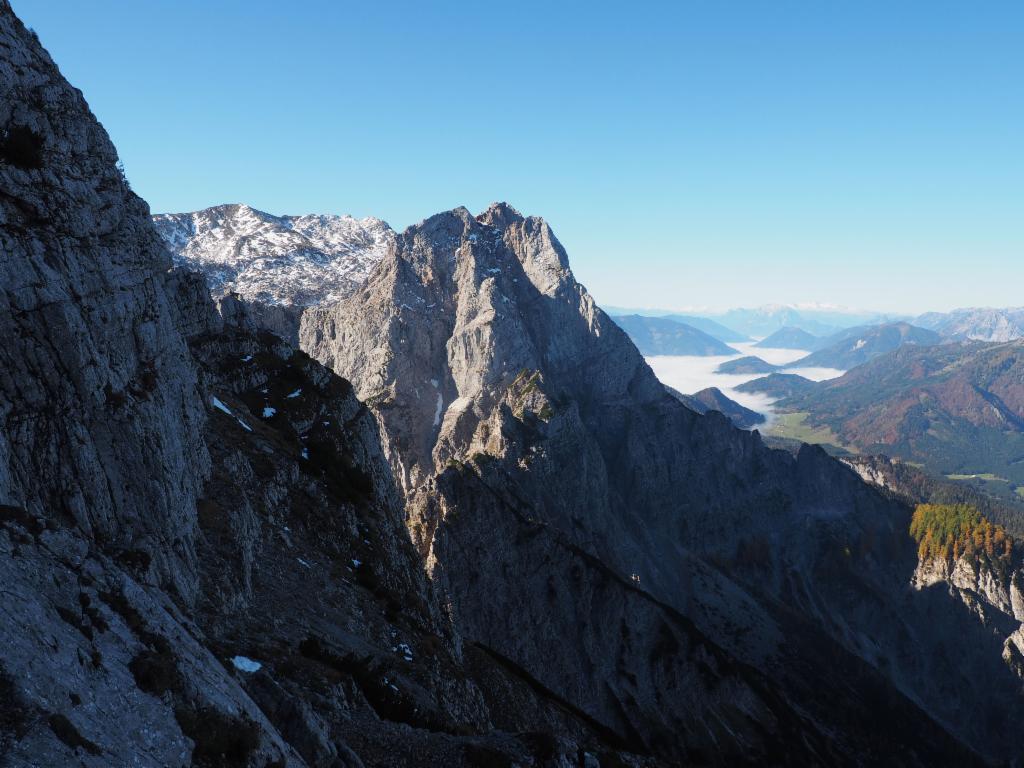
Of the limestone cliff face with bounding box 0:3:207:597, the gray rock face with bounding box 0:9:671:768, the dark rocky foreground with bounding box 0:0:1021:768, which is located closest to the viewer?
the gray rock face with bounding box 0:9:671:768

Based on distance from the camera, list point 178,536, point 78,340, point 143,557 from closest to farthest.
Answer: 1. point 143,557
2. point 78,340
3. point 178,536

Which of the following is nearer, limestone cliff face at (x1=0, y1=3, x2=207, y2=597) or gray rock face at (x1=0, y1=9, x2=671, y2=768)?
gray rock face at (x1=0, y1=9, x2=671, y2=768)

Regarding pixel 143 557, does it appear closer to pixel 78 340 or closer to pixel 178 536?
pixel 178 536

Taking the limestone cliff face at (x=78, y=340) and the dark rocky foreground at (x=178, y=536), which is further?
the limestone cliff face at (x=78, y=340)

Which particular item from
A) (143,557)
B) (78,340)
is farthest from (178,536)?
(78,340)

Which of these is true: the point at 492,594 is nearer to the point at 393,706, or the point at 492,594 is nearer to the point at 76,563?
the point at 393,706

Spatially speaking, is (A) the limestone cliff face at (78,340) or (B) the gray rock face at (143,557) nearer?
(B) the gray rock face at (143,557)

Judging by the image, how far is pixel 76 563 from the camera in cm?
2305

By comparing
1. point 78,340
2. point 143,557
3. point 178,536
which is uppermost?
point 78,340

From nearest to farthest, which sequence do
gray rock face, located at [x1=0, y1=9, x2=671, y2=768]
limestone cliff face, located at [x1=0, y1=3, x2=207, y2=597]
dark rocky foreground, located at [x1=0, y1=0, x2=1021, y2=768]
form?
gray rock face, located at [x1=0, y1=9, x2=671, y2=768], dark rocky foreground, located at [x1=0, y1=0, x2=1021, y2=768], limestone cliff face, located at [x1=0, y1=3, x2=207, y2=597]

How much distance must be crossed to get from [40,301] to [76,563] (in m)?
13.4

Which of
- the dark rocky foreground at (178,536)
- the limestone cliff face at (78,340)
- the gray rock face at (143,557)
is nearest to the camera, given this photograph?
the gray rock face at (143,557)

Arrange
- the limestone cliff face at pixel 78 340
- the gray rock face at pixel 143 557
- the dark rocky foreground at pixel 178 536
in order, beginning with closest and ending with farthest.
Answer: the gray rock face at pixel 143 557, the dark rocky foreground at pixel 178 536, the limestone cliff face at pixel 78 340

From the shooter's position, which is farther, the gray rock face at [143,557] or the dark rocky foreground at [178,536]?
the dark rocky foreground at [178,536]
